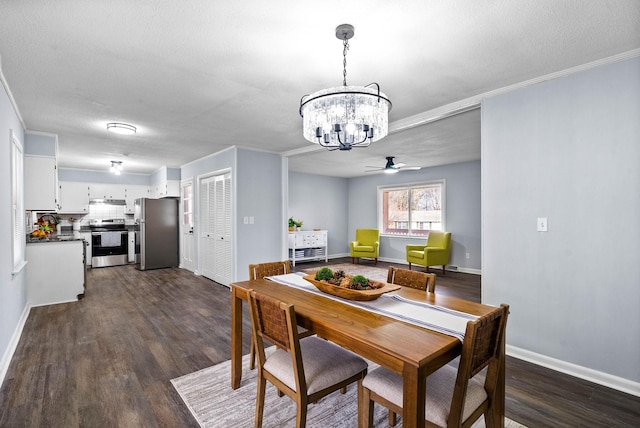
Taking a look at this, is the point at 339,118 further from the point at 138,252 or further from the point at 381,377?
the point at 138,252

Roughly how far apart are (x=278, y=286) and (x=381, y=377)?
3.32ft

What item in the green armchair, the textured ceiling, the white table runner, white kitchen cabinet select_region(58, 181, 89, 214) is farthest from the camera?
white kitchen cabinet select_region(58, 181, 89, 214)

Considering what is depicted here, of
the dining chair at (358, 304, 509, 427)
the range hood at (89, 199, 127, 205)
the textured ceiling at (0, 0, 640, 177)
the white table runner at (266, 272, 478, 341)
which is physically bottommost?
the dining chair at (358, 304, 509, 427)

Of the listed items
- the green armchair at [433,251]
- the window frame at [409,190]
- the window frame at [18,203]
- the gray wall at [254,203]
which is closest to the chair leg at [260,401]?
the window frame at [18,203]

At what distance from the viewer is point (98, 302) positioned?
4.40 meters

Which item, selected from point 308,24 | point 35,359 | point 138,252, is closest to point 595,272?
point 308,24

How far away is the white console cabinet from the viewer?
752 centimetres

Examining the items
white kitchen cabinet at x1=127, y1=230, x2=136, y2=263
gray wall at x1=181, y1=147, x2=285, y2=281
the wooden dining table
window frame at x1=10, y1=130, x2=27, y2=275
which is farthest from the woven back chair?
white kitchen cabinet at x1=127, y1=230, x2=136, y2=263

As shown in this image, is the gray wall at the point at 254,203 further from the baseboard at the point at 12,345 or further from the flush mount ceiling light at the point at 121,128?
the baseboard at the point at 12,345

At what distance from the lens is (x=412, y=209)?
773cm

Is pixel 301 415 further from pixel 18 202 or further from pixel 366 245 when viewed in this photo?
pixel 366 245

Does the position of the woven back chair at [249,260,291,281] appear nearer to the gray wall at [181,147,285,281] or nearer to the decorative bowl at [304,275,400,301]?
the decorative bowl at [304,275,400,301]

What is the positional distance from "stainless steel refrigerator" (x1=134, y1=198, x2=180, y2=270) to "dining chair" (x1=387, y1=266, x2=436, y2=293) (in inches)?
235

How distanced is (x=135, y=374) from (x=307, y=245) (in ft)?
17.9
